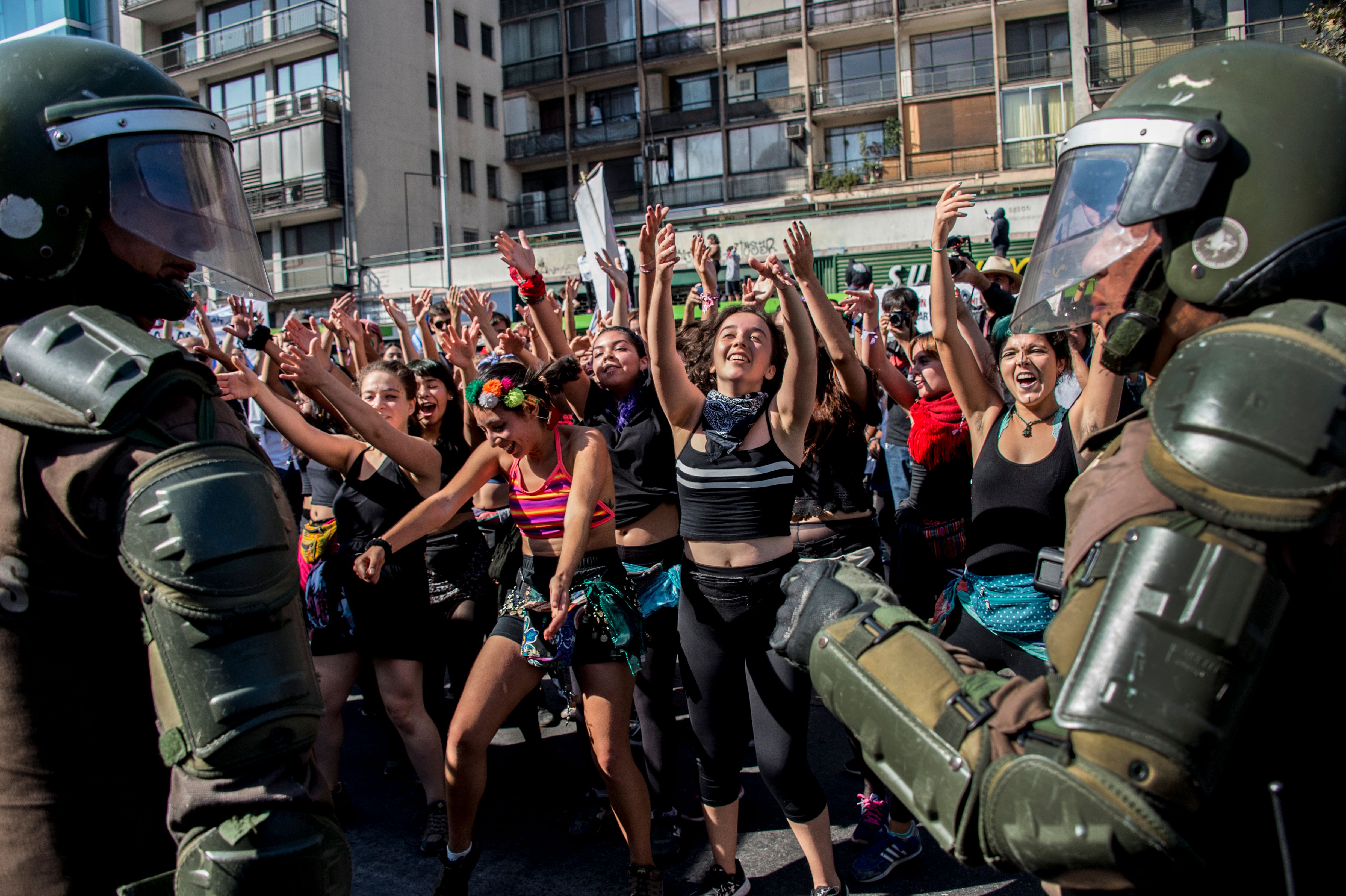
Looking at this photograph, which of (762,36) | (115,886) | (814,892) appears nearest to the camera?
(115,886)

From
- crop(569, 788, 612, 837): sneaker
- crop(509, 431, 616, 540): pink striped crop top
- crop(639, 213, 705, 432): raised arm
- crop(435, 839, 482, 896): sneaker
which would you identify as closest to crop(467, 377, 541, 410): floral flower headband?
crop(509, 431, 616, 540): pink striped crop top

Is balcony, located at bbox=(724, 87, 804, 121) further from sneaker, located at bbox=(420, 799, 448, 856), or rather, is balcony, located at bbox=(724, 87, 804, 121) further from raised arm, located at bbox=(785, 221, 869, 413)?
sneaker, located at bbox=(420, 799, 448, 856)

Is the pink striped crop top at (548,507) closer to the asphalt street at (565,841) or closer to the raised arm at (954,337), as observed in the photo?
the asphalt street at (565,841)

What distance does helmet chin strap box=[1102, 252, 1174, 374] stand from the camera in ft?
5.09

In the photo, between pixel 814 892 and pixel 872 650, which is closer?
pixel 872 650

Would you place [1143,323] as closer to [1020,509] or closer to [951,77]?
A: [1020,509]

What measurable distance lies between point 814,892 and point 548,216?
124ft

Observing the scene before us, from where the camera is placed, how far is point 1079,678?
4.06ft

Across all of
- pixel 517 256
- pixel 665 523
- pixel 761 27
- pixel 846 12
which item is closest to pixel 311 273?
pixel 761 27

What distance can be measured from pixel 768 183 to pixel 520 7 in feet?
47.5

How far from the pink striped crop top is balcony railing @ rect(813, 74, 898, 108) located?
106 feet

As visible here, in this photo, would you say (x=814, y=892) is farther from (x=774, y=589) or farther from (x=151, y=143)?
(x=151, y=143)

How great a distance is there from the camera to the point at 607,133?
3747 cm

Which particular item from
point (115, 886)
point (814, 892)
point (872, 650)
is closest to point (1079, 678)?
point (872, 650)
